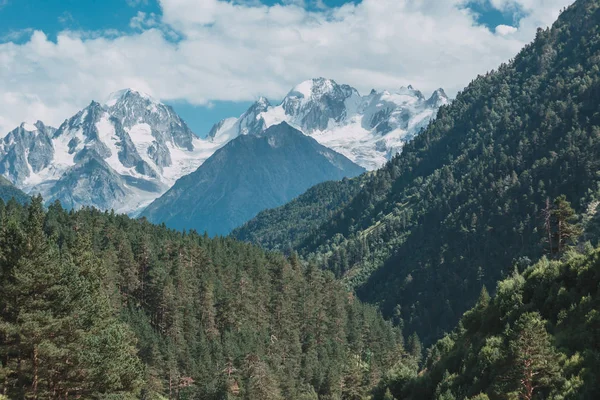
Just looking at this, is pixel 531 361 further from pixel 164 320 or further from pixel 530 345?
pixel 164 320

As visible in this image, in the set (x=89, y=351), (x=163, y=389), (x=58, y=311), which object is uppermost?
(x=58, y=311)

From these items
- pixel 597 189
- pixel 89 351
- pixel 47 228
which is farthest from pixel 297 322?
pixel 597 189

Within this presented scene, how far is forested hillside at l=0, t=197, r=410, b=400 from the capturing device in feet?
144

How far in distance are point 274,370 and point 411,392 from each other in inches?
1783

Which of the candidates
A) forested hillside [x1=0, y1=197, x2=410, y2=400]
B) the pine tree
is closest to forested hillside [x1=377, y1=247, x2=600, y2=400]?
the pine tree

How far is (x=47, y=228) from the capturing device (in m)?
125

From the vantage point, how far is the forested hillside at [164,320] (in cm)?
4403

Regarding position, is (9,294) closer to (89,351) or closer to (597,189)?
(89,351)

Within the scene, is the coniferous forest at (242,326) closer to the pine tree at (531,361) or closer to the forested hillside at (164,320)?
the pine tree at (531,361)

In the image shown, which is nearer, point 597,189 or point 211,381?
point 211,381

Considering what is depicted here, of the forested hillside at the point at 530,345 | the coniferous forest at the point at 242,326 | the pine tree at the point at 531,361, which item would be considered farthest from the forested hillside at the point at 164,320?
the pine tree at the point at 531,361

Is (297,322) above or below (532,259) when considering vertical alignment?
below

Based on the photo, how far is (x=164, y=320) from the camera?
4333 inches

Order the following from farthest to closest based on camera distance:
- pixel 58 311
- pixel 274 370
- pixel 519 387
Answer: pixel 274 370 → pixel 58 311 → pixel 519 387
